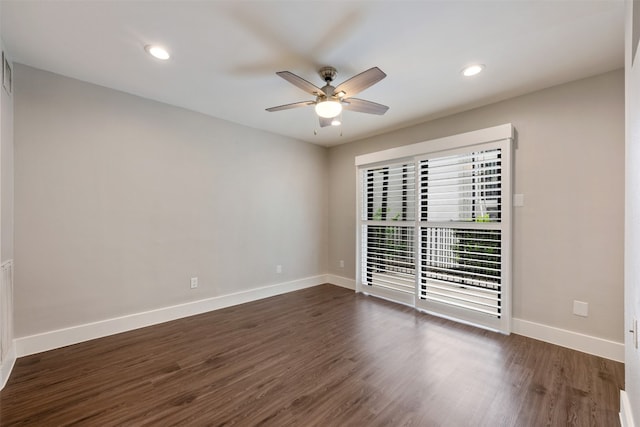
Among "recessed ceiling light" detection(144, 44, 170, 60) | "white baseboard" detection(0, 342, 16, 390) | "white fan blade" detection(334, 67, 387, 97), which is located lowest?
"white baseboard" detection(0, 342, 16, 390)

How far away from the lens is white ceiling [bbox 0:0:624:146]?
1.76 m

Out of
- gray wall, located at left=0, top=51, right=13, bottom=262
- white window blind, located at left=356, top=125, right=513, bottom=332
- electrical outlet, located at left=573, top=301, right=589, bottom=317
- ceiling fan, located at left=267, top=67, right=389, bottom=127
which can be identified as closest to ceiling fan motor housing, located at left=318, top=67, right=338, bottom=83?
ceiling fan, located at left=267, top=67, right=389, bottom=127

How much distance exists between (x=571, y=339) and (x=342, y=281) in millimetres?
3047

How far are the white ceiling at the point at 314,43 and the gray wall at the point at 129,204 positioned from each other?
1.26ft

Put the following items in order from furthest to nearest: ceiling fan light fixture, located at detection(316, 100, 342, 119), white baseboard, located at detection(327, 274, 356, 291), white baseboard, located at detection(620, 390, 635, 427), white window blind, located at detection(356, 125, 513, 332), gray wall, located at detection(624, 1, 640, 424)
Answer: white baseboard, located at detection(327, 274, 356, 291) < white window blind, located at detection(356, 125, 513, 332) < ceiling fan light fixture, located at detection(316, 100, 342, 119) < white baseboard, located at detection(620, 390, 635, 427) < gray wall, located at detection(624, 1, 640, 424)

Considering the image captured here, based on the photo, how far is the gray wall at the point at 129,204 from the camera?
251 cm

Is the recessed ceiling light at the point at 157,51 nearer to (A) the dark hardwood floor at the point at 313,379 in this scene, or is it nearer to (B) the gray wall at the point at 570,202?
(A) the dark hardwood floor at the point at 313,379

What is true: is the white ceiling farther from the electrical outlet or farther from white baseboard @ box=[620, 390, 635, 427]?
white baseboard @ box=[620, 390, 635, 427]

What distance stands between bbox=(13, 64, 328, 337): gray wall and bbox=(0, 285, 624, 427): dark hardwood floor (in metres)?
0.55

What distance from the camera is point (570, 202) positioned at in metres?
2.64

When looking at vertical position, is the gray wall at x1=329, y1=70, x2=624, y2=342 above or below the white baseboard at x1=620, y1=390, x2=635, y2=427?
above

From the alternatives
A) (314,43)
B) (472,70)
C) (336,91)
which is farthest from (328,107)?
(472,70)

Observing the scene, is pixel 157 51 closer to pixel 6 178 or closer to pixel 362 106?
pixel 6 178

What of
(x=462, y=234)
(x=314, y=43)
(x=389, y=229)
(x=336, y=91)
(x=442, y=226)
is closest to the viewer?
(x=314, y=43)
